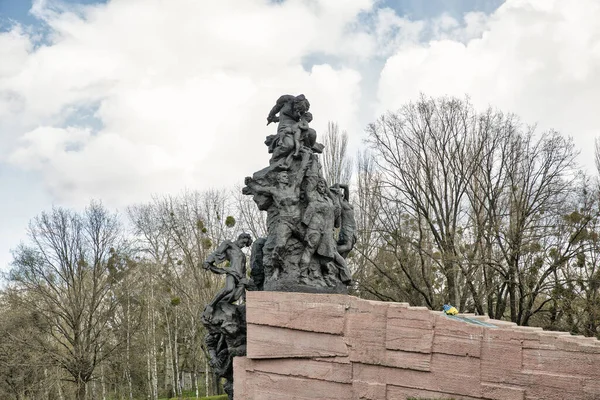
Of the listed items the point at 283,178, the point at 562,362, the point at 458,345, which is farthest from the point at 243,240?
the point at 562,362

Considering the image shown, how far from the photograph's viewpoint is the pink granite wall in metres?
7.00

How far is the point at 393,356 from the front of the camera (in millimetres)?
7730

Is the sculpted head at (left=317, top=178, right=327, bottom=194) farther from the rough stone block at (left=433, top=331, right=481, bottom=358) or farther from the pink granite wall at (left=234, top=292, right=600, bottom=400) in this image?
the rough stone block at (left=433, top=331, right=481, bottom=358)

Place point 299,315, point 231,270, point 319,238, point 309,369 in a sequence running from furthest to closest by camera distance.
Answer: point 231,270 < point 319,238 < point 299,315 < point 309,369

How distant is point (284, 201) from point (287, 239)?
0.63 meters

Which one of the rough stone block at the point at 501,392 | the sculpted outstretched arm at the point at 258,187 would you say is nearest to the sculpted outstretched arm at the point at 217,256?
the sculpted outstretched arm at the point at 258,187

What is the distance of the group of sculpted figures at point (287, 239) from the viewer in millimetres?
8969

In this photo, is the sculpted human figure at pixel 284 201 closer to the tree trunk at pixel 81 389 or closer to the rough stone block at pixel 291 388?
the rough stone block at pixel 291 388

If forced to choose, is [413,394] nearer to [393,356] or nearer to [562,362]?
[393,356]

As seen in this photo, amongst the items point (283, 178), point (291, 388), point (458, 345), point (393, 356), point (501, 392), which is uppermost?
point (283, 178)

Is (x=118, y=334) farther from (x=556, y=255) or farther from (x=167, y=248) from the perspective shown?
(x=556, y=255)

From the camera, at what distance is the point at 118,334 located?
76.6ft

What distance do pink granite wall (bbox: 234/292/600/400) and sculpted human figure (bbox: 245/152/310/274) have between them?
2.85ft

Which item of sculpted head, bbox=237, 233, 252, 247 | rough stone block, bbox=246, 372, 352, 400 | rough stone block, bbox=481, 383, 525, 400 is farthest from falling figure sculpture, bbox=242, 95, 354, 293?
rough stone block, bbox=481, 383, 525, 400
